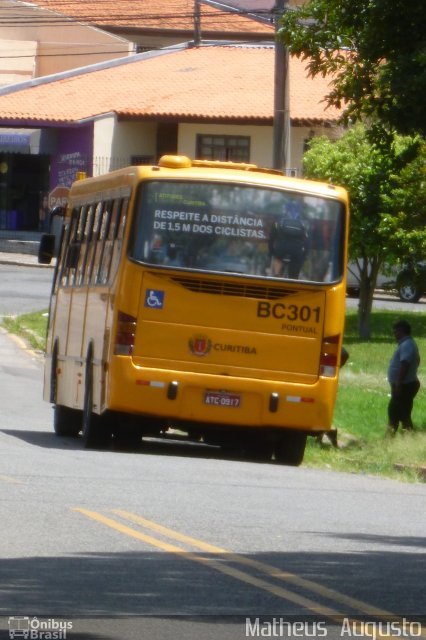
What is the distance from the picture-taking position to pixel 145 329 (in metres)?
16.6

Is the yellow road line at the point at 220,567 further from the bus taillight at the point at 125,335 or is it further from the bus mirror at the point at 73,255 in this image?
the bus mirror at the point at 73,255

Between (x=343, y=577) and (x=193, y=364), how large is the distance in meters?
7.99

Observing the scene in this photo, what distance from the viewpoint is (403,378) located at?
798 inches

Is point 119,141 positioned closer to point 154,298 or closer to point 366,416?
point 366,416

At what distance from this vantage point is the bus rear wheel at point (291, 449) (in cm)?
1769

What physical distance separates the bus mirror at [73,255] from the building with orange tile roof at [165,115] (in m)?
29.9

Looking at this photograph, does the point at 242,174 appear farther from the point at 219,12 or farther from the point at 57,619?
the point at 219,12

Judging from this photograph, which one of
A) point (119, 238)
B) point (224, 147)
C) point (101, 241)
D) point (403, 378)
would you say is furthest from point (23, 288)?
point (119, 238)

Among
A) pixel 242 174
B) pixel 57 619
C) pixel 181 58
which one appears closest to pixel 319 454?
pixel 242 174

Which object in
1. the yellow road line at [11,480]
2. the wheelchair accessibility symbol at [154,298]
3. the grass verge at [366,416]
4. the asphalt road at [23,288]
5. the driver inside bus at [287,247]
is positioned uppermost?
the driver inside bus at [287,247]

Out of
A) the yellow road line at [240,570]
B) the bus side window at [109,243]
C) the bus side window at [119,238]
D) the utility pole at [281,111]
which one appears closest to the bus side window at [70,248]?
the bus side window at [109,243]

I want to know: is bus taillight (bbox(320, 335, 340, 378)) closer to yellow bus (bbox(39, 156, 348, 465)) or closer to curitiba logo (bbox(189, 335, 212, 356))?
yellow bus (bbox(39, 156, 348, 465))

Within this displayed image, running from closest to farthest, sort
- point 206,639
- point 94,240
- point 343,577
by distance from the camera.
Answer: point 206,639
point 343,577
point 94,240

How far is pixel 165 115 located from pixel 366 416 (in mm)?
29975
